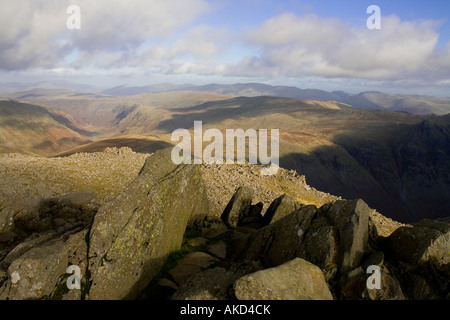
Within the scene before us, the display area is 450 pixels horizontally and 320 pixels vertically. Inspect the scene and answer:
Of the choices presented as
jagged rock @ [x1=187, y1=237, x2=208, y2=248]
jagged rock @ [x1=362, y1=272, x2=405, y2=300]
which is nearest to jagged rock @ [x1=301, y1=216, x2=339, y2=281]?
jagged rock @ [x1=362, y1=272, x2=405, y2=300]

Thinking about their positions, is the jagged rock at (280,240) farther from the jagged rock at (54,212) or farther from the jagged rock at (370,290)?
the jagged rock at (54,212)

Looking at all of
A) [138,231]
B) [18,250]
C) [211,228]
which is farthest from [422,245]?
[18,250]

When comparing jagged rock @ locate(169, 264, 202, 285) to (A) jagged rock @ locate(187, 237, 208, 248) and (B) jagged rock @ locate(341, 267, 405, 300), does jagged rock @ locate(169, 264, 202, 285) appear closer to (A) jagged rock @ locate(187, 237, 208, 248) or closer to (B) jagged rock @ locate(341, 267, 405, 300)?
(A) jagged rock @ locate(187, 237, 208, 248)

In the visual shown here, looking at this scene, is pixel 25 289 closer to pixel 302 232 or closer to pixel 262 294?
pixel 262 294

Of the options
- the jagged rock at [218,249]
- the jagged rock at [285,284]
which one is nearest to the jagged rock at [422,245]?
the jagged rock at [285,284]

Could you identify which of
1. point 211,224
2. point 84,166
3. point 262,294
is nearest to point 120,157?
point 84,166

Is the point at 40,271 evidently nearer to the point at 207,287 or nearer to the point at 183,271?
the point at 183,271
